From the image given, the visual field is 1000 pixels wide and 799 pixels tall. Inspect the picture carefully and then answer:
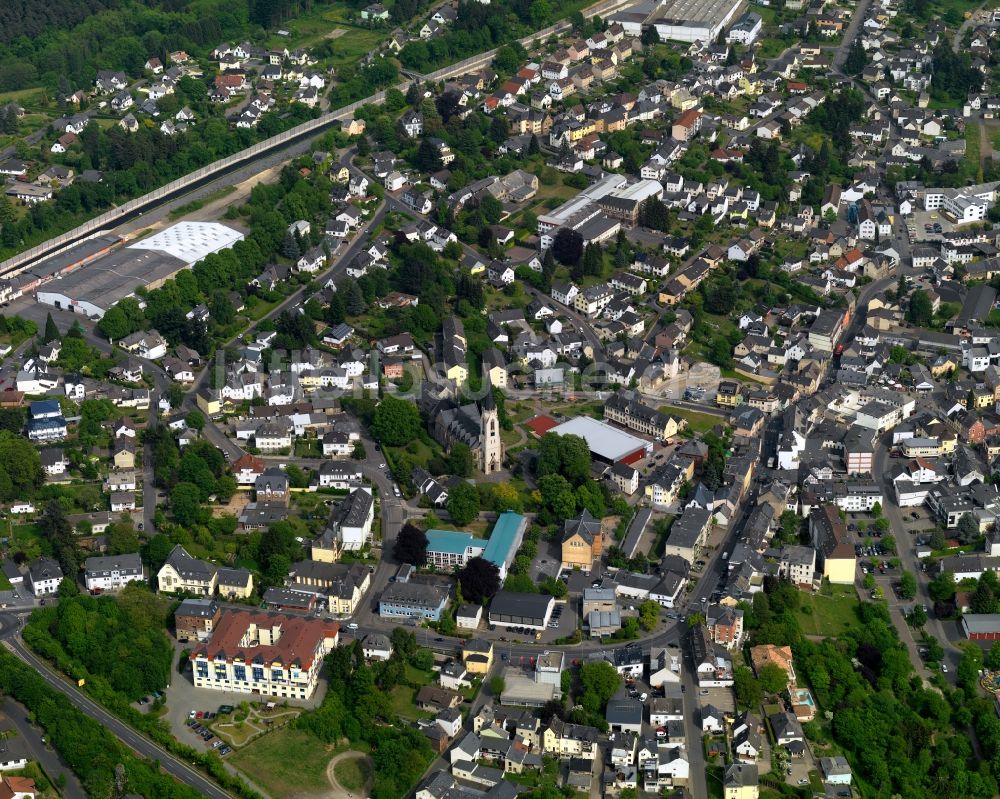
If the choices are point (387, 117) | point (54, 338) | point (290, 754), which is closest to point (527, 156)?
point (387, 117)

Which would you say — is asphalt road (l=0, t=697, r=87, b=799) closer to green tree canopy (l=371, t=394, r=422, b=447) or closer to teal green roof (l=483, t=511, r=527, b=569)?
teal green roof (l=483, t=511, r=527, b=569)

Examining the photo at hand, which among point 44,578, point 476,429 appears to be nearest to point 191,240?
point 476,429

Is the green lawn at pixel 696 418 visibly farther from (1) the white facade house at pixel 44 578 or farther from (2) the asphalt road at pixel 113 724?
(2) the asphalt road at pixel 113 724

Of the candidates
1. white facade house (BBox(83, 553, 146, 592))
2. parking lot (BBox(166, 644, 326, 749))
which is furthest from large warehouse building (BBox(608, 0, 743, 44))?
parking lot (BBox(166, 644, 326, 749))

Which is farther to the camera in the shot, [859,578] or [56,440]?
[56,440]

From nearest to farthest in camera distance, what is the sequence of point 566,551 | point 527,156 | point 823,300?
point 566,551
point 823,300
point 527,156

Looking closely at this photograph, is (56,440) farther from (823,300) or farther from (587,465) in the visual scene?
(823,300)
